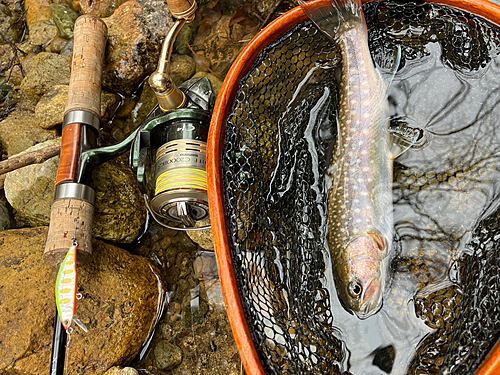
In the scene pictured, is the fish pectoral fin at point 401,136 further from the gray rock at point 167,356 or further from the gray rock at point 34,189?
the gray rock at point 34,189

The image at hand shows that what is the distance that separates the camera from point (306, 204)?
1955 millimetres

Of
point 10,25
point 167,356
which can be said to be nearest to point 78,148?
point 167,356

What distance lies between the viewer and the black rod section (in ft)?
Answer: 6.14

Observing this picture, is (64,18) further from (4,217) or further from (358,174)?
(358,174)

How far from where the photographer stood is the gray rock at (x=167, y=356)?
229cm

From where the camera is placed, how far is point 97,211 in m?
2.35

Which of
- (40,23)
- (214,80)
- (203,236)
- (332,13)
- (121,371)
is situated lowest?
(121,371)

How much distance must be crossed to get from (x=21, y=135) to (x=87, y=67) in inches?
44.0

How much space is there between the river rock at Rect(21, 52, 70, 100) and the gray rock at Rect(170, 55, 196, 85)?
3.13 feet

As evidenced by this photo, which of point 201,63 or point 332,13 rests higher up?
point 201,63

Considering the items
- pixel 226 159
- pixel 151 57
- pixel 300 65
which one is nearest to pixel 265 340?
pixel 226 159

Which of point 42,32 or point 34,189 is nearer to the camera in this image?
point 34,189

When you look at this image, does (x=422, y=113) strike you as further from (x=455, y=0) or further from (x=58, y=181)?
(x=58, y=181)

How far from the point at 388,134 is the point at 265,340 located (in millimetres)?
1152
